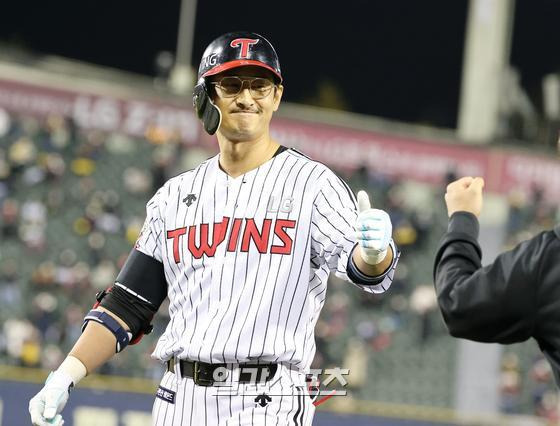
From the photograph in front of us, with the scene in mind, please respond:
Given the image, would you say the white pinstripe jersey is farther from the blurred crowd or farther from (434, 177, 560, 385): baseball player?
the blurred crowd

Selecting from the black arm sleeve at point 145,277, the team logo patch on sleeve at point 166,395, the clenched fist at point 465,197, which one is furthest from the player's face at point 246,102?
the clenched fist at point 465,197

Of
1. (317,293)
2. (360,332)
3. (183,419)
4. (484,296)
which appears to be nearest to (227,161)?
(317,293)

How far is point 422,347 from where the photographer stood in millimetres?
16922

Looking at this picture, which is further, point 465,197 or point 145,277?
point 145,277

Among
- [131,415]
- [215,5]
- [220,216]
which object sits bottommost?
[131,415]

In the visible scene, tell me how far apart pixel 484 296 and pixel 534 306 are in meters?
0.12

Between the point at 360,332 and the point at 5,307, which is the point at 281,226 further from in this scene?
the point at 360,332

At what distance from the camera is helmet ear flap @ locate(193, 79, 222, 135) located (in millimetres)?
4215

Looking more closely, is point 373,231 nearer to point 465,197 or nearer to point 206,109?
point 465,197

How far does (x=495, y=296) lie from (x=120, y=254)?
12.8m

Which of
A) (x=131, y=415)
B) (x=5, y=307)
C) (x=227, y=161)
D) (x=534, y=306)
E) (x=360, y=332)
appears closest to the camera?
(x=534, y=306)

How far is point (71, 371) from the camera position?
420 centimetres

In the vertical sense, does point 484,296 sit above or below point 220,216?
below

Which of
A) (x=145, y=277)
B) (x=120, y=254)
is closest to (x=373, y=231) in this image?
(x=145, y=277)
